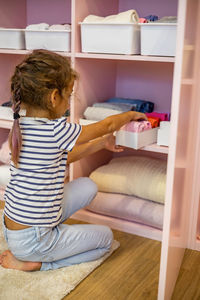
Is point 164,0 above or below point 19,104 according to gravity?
above

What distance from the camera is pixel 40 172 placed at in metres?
1.35

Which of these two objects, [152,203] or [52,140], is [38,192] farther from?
[152,203]

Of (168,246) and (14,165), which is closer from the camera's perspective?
(168,246)

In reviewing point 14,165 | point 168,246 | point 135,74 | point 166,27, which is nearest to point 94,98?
point 135,74

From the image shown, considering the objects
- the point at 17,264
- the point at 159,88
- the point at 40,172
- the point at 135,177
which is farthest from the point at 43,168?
the point at 159,88

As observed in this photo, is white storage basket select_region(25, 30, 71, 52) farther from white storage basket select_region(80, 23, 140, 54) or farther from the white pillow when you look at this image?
the white pillow

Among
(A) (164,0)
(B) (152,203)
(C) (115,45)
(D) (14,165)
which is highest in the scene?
(A) (164,0)

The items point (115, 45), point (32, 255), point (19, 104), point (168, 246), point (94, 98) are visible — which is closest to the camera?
point (168, 246)

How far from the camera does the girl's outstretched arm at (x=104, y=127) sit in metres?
1.38

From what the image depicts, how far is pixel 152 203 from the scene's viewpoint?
1777 millimetres

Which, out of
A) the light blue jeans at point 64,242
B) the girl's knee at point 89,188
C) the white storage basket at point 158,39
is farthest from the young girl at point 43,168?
the white storage basket at point 158,39

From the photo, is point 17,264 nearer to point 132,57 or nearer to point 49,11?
point 132,57

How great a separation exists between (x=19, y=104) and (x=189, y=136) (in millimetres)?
580

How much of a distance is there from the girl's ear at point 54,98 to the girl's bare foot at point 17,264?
0.57 meters
